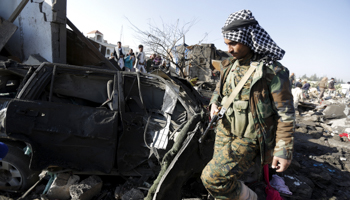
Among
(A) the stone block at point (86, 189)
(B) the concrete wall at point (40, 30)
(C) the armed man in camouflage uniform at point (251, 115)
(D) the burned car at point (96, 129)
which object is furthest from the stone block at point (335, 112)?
(B) the concrete wall at point (40, 30)

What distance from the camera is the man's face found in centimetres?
170

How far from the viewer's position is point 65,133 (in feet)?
7.79

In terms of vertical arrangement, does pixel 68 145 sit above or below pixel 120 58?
below

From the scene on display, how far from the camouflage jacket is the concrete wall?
19.0 ft

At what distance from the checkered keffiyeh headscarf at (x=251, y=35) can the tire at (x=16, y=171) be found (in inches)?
102

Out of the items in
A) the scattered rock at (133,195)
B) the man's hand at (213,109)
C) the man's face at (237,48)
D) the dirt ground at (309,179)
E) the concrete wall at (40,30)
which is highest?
the concrete wall at (40,30)

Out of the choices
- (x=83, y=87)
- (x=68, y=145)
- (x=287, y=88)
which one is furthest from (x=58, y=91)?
(x=287, y=88)

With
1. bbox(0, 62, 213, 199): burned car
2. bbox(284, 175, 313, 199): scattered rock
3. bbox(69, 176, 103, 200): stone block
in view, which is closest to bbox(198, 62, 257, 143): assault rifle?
bbox(0, 62, 213, 199): burned car

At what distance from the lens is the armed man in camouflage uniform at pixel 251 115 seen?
59.0 inches

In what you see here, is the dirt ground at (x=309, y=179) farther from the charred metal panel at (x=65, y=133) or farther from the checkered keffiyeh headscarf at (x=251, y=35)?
the checkered keffiyeh headscarf at (x=251, y=35)

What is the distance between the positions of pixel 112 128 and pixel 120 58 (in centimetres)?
777

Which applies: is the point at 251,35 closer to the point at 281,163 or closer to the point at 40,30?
the point at 281,163

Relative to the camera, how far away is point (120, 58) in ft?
31.8

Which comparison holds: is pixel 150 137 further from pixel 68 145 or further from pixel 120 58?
pixel 120 58
